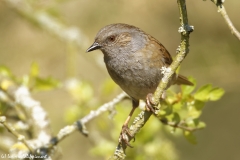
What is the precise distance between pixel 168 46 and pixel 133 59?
341 centimetres

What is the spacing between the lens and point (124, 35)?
383 centimetres

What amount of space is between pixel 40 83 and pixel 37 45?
8.77ft

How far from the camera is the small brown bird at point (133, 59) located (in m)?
3.51

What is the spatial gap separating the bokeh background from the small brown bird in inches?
53.4

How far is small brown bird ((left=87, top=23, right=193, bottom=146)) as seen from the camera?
351 cm

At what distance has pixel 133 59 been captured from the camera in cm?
359

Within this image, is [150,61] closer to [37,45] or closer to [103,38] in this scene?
[103,38]

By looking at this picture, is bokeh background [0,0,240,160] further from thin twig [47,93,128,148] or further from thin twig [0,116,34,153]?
thin twig [0,116,34,153]

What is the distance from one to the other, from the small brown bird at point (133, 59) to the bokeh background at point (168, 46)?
4.45 feet

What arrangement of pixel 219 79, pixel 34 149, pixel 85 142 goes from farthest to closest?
1. pixel 85 142
2. pixel 219 79
3. pixel 34 149

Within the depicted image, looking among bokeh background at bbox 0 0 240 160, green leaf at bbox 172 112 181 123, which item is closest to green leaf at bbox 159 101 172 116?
green leaf at bbox 172 112 181 123

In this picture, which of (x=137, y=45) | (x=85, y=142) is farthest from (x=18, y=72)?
(x=137, y=45)

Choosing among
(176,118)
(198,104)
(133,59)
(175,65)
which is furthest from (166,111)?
(133,59)

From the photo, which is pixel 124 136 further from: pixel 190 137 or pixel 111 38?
pixel 111 38
